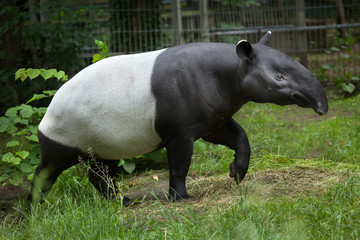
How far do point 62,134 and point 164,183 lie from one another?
4.27ft

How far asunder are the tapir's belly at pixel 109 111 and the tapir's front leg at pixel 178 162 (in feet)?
0.56

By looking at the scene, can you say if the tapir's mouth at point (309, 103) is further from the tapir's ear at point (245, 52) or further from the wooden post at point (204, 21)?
the wooden post at point (204, 21)

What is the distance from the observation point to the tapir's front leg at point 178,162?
3818 mm

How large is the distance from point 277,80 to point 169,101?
0.78 metres

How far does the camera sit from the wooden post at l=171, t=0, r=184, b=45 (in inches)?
347

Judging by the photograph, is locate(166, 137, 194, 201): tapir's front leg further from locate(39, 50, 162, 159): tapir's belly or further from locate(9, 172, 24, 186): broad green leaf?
locate(9, 172, 24, 186): broad green leaf

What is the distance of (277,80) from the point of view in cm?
365

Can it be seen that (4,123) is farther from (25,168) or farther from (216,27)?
(216,27)

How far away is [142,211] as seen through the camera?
12.3ft

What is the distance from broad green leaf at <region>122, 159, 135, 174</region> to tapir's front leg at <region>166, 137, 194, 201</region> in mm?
1276

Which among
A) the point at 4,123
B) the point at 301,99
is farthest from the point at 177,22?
the point at 301,99

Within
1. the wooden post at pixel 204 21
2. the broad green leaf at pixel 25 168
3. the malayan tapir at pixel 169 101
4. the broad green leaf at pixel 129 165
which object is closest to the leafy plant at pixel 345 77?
the wooden post at pixel 204 21

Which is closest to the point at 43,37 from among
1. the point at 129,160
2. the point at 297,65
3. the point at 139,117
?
the point at 129,160

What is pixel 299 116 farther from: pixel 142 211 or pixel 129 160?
pixel 142 211
